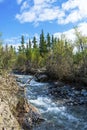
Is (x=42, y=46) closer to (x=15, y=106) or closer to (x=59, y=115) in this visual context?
(x=59, y=115)

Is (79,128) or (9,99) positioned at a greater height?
(9,99)

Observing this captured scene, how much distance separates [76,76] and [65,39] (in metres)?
17.5

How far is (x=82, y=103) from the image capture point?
96.4 ft

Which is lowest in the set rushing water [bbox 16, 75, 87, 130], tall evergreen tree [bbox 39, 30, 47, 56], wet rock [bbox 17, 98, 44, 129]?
rushing water [bbox 16, 75, 87, 130]

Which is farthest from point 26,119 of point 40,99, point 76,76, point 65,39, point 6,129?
point 65,39

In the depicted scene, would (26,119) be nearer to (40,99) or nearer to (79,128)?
(79,128)

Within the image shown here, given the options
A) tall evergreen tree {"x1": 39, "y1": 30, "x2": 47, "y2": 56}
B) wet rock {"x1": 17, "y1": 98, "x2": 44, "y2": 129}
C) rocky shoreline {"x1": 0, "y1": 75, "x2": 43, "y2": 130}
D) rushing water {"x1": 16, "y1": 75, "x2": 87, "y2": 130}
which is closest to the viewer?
rocky shoreline {"x1": 0, "y1": 75, "x2": 43, "y2": 130}

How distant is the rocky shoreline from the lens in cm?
1517

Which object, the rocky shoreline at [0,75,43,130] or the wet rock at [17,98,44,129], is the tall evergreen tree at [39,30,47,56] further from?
the rocky shoreline at [0,75,43,130]

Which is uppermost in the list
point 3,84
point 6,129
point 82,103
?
point 3,84

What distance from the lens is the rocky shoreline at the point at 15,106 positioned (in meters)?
15.2

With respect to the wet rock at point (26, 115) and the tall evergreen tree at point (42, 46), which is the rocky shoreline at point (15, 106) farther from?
the tall evergreen tree at point (42, 46)

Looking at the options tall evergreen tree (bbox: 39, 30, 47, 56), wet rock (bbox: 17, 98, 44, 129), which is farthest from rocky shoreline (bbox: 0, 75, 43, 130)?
tall evergreen tree (bbox: 39, 30, 47, 56)

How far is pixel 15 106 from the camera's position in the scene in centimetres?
1783
